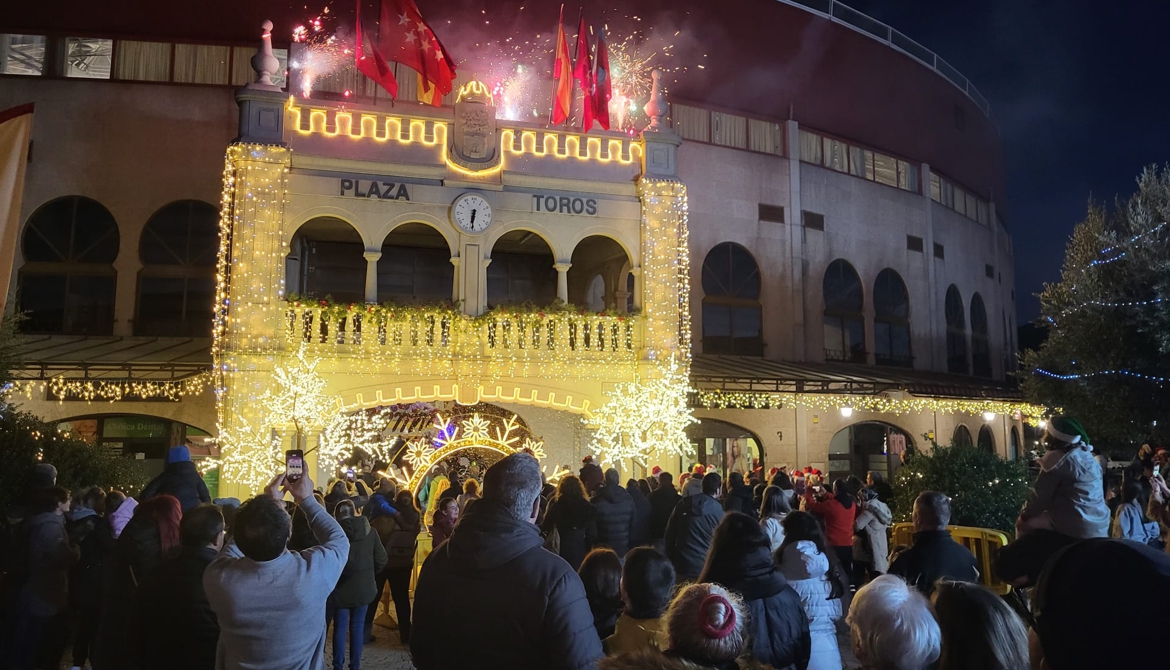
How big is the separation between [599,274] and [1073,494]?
694 inches

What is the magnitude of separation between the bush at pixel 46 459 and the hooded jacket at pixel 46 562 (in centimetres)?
384

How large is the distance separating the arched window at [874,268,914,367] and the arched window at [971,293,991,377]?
4921mm

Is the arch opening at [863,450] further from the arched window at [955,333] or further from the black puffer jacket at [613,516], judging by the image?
the black puffer jacket at [613,516]

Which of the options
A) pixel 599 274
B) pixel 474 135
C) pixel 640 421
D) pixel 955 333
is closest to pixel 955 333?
pixel 955 333

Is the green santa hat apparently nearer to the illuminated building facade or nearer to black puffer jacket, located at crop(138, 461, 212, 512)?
black puffer jacket, located at crop(138, 461, 212, 512)

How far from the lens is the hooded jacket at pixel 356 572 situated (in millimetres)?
8797

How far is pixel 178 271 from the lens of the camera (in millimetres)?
22375

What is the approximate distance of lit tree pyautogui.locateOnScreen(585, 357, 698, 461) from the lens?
715 inches

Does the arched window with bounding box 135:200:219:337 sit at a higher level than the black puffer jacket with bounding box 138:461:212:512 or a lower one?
higher

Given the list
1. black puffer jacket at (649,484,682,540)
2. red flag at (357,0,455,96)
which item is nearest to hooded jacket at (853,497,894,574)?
black puffer jacket at (649,484,682,540)

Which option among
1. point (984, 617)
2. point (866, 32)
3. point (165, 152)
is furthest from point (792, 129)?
point (984, 617)

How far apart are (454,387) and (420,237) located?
16.0 feet

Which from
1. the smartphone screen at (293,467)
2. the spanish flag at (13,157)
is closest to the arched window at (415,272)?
the spanish flag at (13,157)

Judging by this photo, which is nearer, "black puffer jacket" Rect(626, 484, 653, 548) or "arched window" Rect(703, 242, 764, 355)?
"black puffer jacket" Rect(626, 484, 653, 548)
